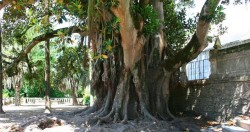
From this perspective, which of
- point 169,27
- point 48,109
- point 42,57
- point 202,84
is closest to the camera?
point 202,84

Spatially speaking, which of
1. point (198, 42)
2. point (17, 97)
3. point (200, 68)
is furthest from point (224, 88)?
point (17, 97)

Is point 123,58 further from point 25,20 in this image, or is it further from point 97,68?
point 25,20

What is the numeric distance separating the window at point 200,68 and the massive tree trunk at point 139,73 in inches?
49.1

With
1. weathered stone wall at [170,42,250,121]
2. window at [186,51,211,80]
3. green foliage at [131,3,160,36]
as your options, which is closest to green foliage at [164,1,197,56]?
window at [186,51,211,80]

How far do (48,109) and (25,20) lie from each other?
471cm

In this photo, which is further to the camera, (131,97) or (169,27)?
(169,27)

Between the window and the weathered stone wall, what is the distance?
0.45 m

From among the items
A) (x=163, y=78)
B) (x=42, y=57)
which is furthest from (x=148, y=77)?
(x=42, y=57)

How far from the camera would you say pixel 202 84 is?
39.5 feet

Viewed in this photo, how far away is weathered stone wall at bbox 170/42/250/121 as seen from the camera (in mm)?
9766

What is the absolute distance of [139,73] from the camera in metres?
11.2

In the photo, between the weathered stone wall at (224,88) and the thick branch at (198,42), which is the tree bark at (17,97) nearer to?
the weathered stone wall at (224,88)

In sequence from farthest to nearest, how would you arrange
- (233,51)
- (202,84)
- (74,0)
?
(202,84), (233,51), (74,0)

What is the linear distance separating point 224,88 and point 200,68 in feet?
7.31
